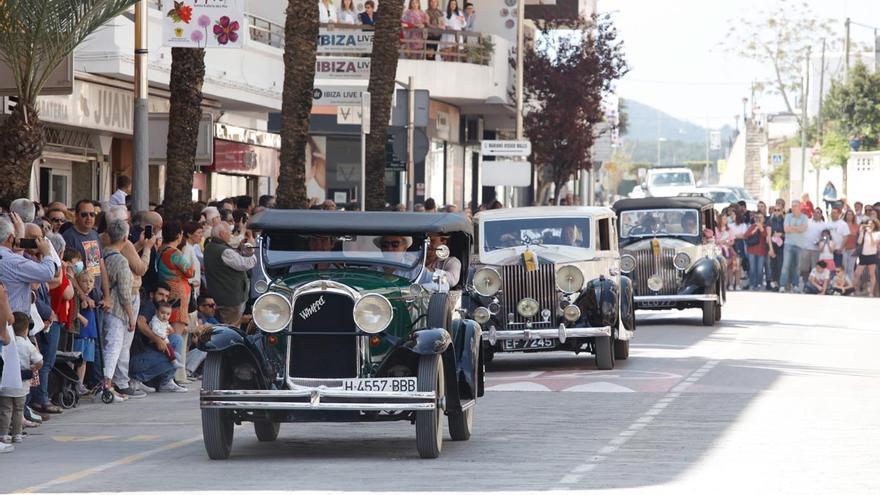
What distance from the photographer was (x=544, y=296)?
70.6 ft

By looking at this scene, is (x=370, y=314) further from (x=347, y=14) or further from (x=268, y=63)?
(x=347, y=14)

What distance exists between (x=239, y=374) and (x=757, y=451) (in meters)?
3.81

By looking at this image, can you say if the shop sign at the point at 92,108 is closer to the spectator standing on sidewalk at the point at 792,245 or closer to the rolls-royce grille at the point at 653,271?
the rolls-royce grille at the point at 653,271

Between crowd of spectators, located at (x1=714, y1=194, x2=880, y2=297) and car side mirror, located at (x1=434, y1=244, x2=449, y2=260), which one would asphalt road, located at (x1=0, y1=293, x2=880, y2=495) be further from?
crowd of spectators, located at (x1=714, y1=194, x2=880, y2=297)

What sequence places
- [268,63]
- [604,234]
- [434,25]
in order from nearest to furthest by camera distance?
[604,234], [268,63], [434,25]

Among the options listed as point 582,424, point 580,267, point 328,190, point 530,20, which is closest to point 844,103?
point 530,20

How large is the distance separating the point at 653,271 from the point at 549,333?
8259 millimetres

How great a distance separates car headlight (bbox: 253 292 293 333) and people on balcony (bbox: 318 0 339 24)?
3019 centimetres

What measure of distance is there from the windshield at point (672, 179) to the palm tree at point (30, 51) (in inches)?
2183

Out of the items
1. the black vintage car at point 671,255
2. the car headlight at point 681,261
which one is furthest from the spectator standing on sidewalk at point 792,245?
the car headlight at point 681,261

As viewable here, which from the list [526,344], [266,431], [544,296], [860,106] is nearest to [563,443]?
[266,431]

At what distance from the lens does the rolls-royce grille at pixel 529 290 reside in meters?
21.4

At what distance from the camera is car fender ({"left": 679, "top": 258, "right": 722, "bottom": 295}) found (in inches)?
1140

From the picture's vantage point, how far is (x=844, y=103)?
74.9 metres
